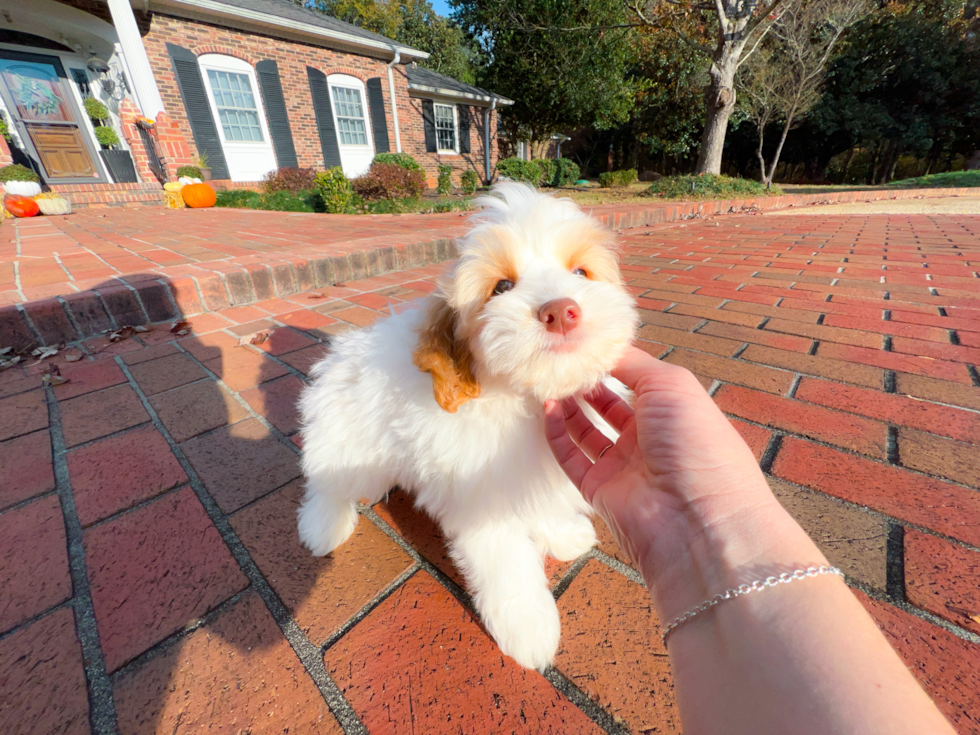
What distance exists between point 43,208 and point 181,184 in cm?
279

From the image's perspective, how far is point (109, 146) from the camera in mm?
12977

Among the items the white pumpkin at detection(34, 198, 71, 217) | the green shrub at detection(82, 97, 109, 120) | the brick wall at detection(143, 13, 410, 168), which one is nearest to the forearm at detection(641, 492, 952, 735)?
the white pumpkin at detection(34, 198, 71, 217)

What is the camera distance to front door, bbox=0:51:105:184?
37.8 ft

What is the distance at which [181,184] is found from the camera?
10672 millimetres

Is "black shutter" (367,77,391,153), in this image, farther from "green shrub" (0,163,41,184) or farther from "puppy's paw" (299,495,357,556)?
"puppy's paw" (299,495,357,556)

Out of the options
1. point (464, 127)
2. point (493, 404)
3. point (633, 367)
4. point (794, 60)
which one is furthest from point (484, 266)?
point (794, 60)

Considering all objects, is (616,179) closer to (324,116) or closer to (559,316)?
(324,116)

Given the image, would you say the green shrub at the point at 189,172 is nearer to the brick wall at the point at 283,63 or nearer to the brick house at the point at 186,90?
the brick house at the point at 186,90

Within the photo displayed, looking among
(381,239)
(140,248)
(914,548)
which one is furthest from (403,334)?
(140,248)

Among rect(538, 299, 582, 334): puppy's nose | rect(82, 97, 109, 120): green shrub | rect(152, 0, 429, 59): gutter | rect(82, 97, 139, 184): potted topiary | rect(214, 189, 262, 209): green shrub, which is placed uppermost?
rect(152, 0, 429, 59): gutter

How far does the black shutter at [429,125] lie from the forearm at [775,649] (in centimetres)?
2060

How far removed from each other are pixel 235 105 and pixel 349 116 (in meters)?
3.92

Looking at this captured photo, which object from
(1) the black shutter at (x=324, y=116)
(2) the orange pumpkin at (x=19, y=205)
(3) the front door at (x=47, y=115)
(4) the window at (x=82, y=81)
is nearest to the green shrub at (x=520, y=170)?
(1) the black shutter at (x=324, y=116)

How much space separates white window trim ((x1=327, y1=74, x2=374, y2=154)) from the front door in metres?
7.49
